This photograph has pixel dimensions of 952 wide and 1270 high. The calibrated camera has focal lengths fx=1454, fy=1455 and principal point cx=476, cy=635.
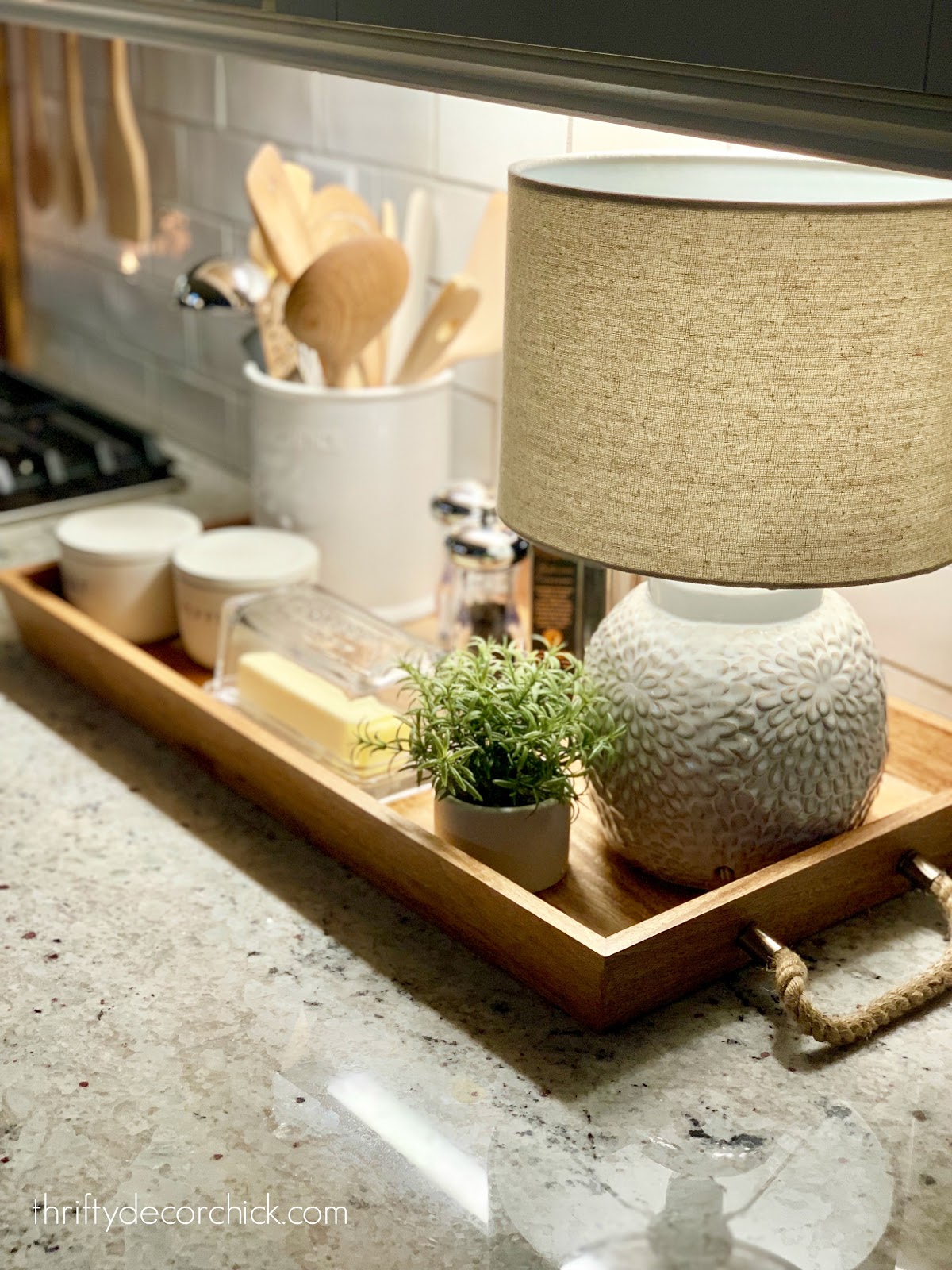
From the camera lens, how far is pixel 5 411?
1.70m

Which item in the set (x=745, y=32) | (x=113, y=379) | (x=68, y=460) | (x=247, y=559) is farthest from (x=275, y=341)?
(x=113, y=379)

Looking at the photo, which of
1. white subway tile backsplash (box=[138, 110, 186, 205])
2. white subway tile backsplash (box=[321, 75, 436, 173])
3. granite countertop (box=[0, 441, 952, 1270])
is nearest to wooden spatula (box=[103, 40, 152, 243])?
white subway tile backsplash (box=[138, 110, 186, 205])

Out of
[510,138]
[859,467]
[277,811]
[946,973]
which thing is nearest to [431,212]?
[510,138]

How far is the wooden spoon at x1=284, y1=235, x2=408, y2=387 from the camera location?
1.04m

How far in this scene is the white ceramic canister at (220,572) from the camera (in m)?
1.12

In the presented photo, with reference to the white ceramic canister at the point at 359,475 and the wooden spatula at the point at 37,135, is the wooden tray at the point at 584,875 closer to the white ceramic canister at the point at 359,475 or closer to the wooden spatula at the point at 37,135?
the white ceramic canister at the point at 359,475

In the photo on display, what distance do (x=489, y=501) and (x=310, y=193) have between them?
319 mm

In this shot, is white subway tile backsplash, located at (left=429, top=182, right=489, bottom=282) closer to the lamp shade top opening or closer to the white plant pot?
the lamp shade top opening

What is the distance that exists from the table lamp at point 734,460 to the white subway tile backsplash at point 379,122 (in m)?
0.49

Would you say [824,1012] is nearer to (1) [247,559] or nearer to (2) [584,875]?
(2) [584,875]

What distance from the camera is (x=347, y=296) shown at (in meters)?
1.06

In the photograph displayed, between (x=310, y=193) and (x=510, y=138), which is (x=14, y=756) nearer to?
(x=310, y=193)

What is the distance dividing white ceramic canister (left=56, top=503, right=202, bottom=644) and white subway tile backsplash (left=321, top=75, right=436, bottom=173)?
41cm

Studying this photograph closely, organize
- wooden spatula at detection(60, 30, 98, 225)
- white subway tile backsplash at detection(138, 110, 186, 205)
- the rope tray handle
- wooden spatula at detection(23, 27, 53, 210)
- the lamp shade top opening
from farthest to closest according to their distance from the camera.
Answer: wooden spatula at detection(23, 27, 53, 210) → wooden spatula at detection(60, 30, 98, 225) → white subway tile backsplash at detection(138, 110, 186, 205) → the lamp shade top opening → the rope tray handle
